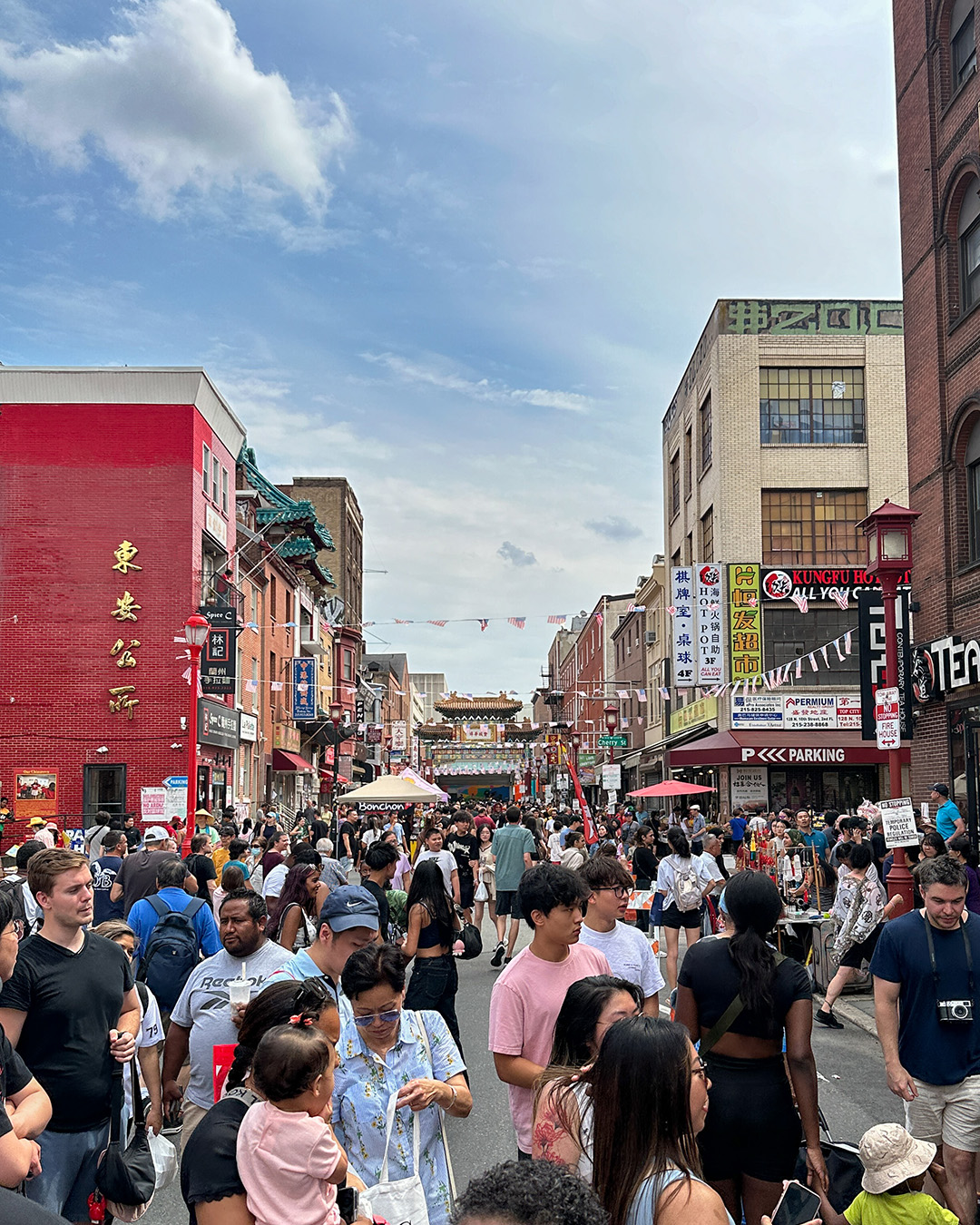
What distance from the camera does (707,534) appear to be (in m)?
41.2

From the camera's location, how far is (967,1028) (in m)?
5.68

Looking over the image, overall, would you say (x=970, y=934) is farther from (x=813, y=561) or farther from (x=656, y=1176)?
(x=813, y=561)

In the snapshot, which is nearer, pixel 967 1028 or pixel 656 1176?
pixel 656 1176

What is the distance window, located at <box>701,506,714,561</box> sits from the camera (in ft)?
132

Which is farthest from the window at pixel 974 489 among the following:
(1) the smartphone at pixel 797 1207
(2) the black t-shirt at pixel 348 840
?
(1) the smartphone at pixel 797 1207

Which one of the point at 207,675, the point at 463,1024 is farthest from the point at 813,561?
the point at 463,1024

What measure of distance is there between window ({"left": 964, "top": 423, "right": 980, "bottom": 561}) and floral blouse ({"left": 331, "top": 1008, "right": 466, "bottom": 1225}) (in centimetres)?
1668

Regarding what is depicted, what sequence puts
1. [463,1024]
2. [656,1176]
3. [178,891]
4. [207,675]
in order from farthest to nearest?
1. [207,675]
2. [463,1024]
3. [178,891]
4. [656,1176]

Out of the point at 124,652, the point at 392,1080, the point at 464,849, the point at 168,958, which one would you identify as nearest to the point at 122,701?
the point at 124,652

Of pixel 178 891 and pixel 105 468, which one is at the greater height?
pixel 105 468

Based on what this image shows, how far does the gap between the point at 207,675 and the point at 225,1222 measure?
95.4ft

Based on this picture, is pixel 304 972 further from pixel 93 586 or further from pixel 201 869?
pixel 93 586

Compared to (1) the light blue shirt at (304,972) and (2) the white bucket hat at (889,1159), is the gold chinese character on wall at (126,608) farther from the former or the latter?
(2) the white bucket hat at (889,1159)

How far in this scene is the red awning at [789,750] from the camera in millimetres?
35062
